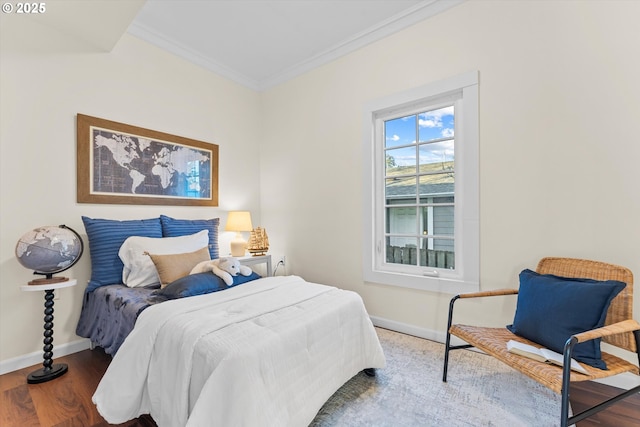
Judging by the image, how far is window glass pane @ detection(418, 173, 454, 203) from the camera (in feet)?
8.32

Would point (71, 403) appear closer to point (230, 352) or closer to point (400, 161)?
point (230, 352)

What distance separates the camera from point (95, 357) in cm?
229

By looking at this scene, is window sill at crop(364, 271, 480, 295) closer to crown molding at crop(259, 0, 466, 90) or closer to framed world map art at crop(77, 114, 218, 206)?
framed world map art at crop(77, 114, 218, 206)

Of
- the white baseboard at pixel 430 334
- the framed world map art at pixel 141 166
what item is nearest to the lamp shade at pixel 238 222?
the framed world map art at pixel 141 166

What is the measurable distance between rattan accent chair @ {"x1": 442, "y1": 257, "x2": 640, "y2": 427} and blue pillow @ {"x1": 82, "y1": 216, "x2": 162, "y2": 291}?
8.50 ft

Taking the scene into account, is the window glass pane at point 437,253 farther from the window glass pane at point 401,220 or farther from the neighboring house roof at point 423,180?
the neighboring house roof at point 423,180

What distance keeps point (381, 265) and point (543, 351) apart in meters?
1.54

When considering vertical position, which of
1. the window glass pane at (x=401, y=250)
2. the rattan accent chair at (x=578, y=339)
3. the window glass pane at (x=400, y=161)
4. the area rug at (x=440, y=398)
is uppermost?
→ the window glass pane at (x=400, y=161)

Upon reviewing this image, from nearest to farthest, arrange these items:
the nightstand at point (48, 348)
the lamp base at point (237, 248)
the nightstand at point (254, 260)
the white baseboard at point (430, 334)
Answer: the white baseboard at point (430, 334) → the nightstand at point (48, 348) → the nightstand at point (254, 260) → the lamp base at point (237, 248)

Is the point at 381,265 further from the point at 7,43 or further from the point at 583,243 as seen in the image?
the point at 7,43

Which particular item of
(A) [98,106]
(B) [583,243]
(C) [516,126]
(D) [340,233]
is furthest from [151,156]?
(B) [583,243]

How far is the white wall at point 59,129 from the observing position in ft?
6.91

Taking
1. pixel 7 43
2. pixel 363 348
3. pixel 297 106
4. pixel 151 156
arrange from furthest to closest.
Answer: pixel 297 106 → pixel 151 156 → pixel 7 43 → pixel 363 348

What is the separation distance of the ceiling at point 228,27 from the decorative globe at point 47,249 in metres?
1.43
